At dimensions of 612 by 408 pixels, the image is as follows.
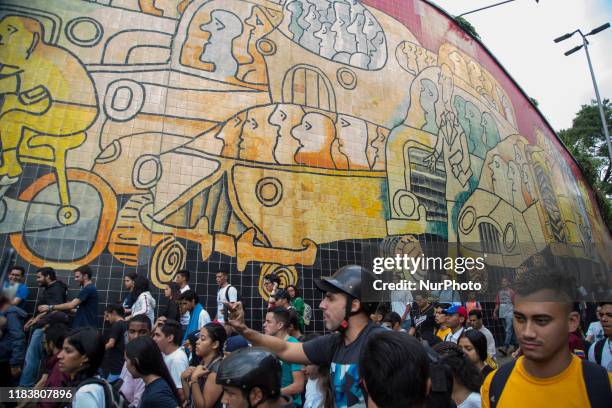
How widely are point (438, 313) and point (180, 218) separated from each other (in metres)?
5.53

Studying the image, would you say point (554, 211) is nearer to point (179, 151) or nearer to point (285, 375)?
point (179, 151)

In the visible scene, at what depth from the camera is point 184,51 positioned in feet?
33.2

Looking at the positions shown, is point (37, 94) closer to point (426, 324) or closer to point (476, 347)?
point (426, 324)

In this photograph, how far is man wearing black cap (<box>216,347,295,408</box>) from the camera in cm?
249

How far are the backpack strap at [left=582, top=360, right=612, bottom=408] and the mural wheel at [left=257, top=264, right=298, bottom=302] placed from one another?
765 cm

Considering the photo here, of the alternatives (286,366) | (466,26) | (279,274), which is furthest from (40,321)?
(466,26)

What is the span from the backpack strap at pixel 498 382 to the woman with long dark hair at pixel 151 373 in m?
2.38

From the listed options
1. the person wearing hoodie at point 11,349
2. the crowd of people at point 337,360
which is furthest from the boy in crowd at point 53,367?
the person wearing hoodie at point 11,349

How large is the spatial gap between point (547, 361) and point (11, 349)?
22.7 ft

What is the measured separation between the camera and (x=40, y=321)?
20.9 ft

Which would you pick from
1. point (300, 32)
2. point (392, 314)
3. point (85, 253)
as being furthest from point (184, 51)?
point (392, 314)

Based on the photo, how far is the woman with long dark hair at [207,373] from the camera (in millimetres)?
3590

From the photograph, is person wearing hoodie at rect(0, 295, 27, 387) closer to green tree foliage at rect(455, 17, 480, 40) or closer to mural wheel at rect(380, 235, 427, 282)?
mural wheel at rect(380, 235, 427, 282)

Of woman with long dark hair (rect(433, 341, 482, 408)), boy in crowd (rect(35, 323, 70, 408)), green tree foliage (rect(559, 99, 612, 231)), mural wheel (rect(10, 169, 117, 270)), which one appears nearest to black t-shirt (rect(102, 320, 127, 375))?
boy in crowd (rect(35, 323, 70, 408))
